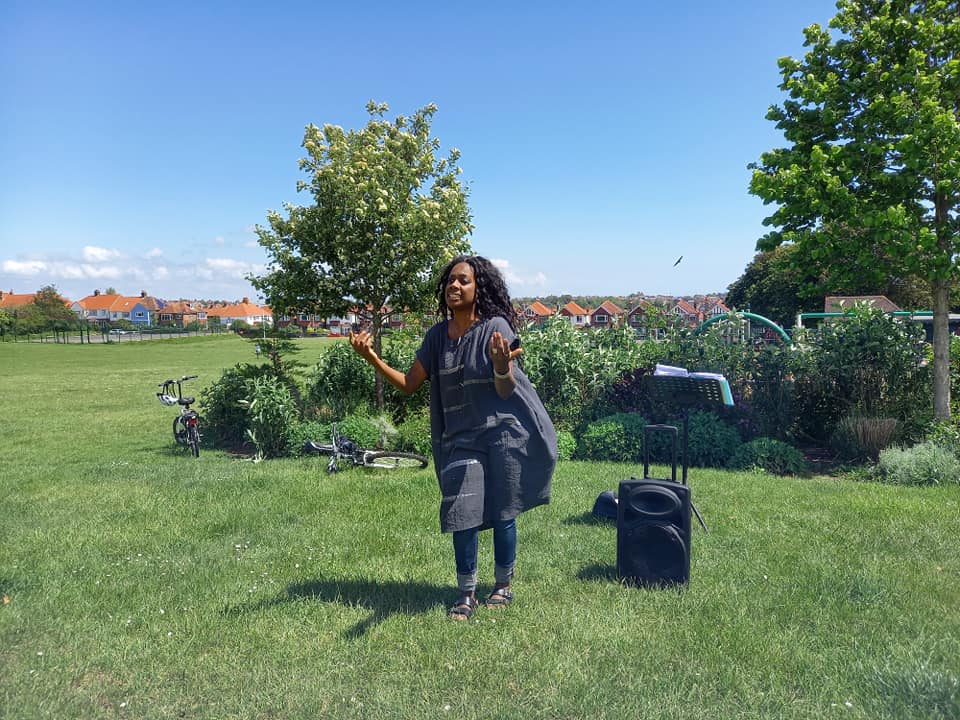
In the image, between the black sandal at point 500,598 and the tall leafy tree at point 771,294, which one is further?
the tall leafy tree at point 771,294

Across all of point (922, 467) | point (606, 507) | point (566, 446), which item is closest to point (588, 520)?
point (606, 507)

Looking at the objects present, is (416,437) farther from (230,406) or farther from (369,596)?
(369,596)

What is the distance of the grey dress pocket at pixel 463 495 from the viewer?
12.0 ft

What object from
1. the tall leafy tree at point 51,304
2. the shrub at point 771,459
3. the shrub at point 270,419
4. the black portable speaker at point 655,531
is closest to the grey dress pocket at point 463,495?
the black portable speaker at point 655,531

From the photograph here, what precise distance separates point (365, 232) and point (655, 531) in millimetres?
6868

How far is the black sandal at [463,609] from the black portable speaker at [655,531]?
101cm

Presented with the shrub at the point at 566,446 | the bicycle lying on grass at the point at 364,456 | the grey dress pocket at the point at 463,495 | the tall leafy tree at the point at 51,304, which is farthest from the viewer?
the tall leafy tree at the point at 51,304

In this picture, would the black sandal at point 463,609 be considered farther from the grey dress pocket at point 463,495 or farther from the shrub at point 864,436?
the shrub at point 864,436

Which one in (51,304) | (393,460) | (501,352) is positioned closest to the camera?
(501,352)

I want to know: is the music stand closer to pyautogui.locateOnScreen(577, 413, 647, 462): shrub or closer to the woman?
the woman

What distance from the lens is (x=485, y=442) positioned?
12.4ft

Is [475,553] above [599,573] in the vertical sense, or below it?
above

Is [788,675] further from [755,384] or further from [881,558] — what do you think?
[755,384]

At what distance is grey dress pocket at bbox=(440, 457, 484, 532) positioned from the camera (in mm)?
3654
